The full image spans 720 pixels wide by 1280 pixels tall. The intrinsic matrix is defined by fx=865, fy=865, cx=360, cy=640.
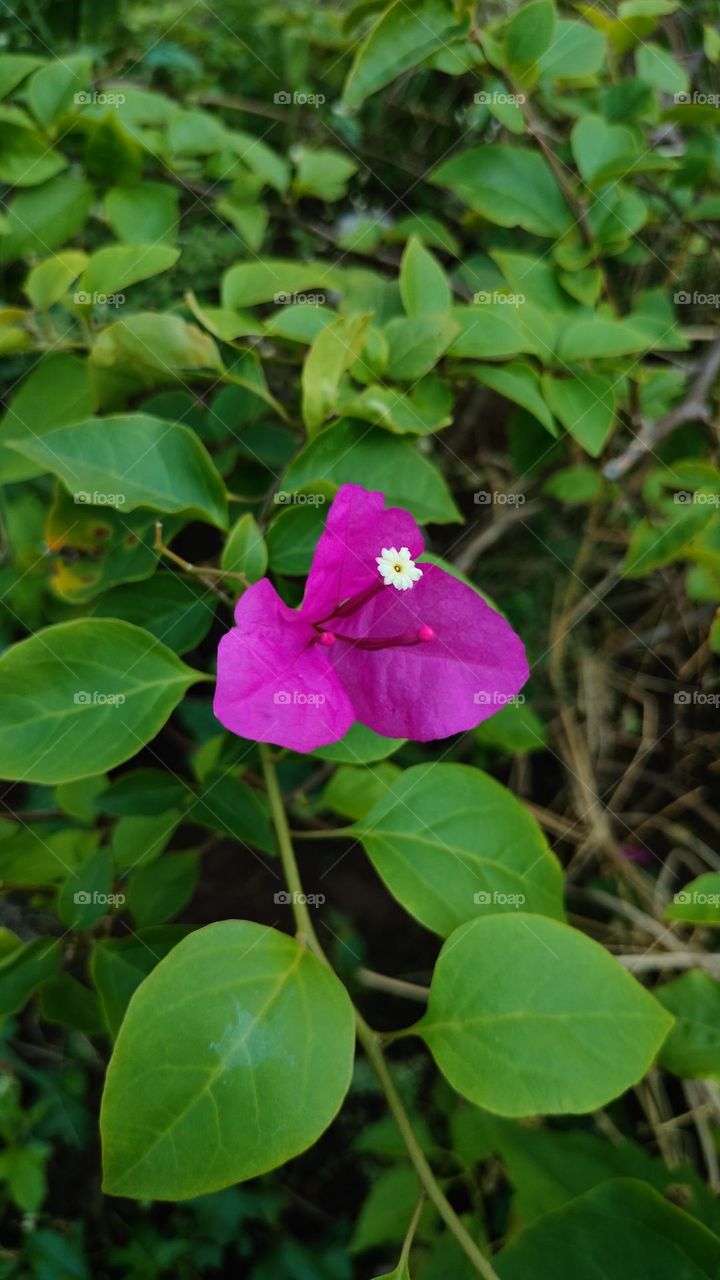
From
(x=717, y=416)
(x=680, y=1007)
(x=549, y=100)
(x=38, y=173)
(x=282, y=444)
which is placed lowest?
(x=680, y=1007)

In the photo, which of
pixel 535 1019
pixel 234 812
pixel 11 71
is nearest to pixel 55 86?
pixel 11 71

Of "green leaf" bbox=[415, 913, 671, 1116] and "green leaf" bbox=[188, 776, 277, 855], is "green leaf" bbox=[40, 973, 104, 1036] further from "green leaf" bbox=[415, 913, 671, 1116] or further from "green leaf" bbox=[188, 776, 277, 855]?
"green leaf" bbox=[415, 913, 671, 1116]

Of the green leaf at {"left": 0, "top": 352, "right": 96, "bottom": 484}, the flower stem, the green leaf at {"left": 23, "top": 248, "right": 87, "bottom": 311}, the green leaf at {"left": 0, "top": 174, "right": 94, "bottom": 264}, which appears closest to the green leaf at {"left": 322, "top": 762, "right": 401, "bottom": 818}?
the flower stem

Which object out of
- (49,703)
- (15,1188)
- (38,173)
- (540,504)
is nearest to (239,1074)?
(49,703)

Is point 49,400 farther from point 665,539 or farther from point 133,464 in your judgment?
point 665,539

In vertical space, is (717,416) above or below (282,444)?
below

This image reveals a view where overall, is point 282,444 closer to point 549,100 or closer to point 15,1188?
point 549,100

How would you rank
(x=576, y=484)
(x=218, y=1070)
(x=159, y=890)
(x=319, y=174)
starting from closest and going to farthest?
1. (x=218, y=1070)
2. (x=159, y=890)
3. (x=319, y=174)
4. (x=576, y=484)
